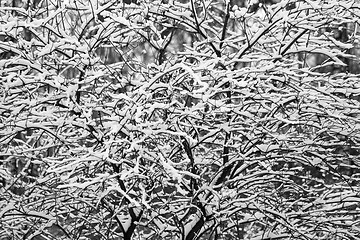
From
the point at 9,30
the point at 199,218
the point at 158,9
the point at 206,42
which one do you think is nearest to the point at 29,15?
the point at 9,30

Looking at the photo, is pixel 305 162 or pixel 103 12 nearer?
pixel 103 12

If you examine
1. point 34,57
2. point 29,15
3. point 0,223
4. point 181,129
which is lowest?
point 0,223

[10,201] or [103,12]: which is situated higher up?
[103,12]

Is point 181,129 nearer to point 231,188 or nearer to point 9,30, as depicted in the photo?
point 231,188

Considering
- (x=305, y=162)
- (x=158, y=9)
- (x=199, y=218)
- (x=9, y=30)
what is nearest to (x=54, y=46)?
(x=9, y=30)

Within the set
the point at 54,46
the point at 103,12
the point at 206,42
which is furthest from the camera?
the point at 206,42

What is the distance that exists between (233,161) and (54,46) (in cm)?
203

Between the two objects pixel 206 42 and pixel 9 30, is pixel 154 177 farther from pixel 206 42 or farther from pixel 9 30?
pixel 9 30

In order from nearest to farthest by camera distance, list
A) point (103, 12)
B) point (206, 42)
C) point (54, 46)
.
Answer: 1. point (54, 46)
2. point (103, 12)
3. point (206, 42)

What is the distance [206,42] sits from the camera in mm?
5469

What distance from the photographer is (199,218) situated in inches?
219

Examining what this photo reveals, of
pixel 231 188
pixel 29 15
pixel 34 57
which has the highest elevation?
pixel 29 15

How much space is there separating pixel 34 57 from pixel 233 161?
2.21 meters

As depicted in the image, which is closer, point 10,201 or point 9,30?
point 9,30
